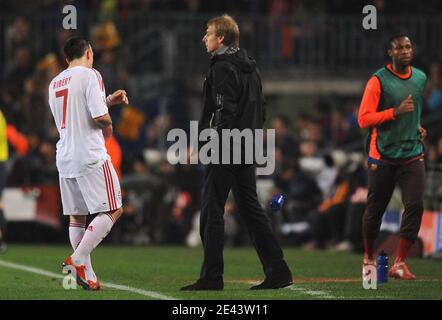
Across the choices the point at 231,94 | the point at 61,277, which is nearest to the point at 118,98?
the point at 231,94

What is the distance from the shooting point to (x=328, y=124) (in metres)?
Answer: 25.0

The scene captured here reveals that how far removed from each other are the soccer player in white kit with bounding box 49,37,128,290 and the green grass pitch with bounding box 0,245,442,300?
18.1 inches

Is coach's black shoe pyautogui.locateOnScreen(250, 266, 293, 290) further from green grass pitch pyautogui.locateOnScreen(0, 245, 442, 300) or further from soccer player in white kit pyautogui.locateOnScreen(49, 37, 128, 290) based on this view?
soccer player in white kit pyautogui.locateOnScreen(49, 37, 128, 290)

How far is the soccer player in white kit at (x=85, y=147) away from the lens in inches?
441

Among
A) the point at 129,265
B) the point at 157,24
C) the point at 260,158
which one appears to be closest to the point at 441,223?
the point at 129,265

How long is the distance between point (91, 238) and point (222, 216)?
1.14 m

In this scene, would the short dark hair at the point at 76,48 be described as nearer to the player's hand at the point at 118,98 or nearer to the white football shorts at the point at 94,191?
the player's hand at the point at 118,98

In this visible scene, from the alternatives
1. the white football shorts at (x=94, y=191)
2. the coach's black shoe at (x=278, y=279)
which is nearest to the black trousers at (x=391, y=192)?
the coach's black shoe at (x=278, y=279)

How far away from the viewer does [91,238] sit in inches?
443

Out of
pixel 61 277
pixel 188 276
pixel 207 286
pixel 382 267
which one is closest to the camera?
pixel 207 286

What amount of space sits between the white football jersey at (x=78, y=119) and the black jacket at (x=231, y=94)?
905mm

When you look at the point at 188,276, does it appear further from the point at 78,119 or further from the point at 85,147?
the point at 78,119

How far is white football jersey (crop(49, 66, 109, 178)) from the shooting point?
11.2 meters

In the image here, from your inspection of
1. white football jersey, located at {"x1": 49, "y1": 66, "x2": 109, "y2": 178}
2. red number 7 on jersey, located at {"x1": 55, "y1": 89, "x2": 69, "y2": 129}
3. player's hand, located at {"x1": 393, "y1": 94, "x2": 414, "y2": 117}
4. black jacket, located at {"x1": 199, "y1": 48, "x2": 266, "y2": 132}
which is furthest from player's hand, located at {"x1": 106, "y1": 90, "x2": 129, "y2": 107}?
player's hand, located at {"x1": 393, "y1": 94, "x2": 414, "y2": 117}
